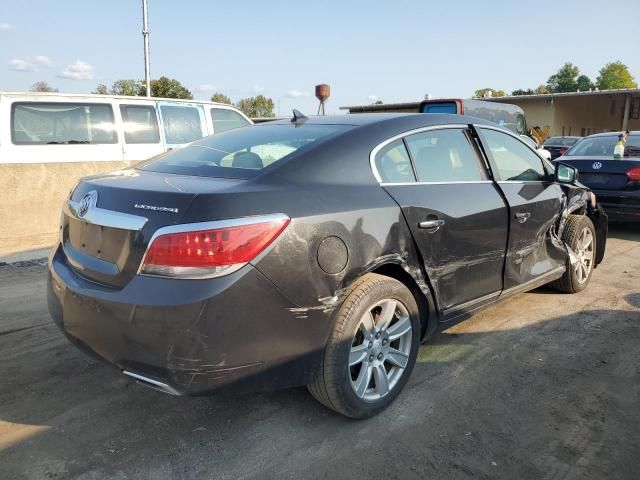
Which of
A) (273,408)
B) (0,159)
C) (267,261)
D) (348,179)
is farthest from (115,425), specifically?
(0,159)

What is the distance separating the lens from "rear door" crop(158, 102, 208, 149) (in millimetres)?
8070

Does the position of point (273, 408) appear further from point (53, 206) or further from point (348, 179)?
point (53, 206)

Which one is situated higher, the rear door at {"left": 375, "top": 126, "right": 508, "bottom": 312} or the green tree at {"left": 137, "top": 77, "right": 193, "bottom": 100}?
the green tree at {"left": 137, "top": 77, "right": 193, "bottom": 100}

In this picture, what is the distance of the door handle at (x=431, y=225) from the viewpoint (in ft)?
9.84

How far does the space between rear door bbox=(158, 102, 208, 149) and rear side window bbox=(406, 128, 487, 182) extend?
5497mm

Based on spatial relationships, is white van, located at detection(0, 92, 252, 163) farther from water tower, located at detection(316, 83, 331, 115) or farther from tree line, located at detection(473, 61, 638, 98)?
tree line, located at detection(473, 61, 638, 98)

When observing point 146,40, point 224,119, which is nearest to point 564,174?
point 224,119

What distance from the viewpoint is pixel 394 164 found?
Result: 3059 mm

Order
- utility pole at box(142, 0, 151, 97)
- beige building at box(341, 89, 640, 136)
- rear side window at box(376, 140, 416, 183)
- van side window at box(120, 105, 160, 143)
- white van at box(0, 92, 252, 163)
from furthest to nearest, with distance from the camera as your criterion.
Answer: beige building at box(341, 89, 640, 136), utility pole at box(142, 0, 151, 97), van side window at box(120, 105, 160, 143), white van at box(0, 92, 252, 163), rear side window at box(376, 140, 416, 183)

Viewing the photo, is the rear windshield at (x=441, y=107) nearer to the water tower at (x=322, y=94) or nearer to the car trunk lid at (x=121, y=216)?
the water tower at (x=322, y=94)

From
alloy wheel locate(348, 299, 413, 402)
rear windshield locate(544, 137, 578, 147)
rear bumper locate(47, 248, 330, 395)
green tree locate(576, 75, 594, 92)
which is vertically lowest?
alloy wheel locate(348, 299, 413, 402)

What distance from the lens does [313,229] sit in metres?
2.45

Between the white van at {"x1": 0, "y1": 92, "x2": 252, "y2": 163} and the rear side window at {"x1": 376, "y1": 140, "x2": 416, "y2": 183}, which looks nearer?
the rear side window at {"x1": 376, "y1": 140, "x2": 416, "y2": 183}

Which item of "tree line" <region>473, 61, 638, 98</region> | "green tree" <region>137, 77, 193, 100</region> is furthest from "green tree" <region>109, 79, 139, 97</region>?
"tree line" <region>473, 61, 638, 98</region>
